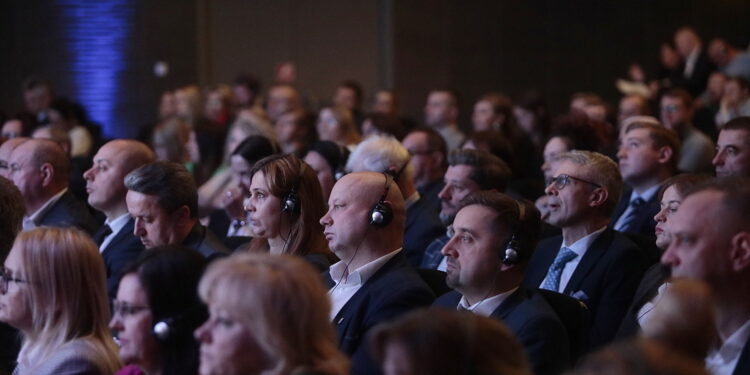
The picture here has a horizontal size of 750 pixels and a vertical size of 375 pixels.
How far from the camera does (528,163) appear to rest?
6.86 metres

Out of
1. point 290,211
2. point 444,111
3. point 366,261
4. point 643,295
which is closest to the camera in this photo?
point 643,295

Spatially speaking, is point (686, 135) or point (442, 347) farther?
point (686, 135)

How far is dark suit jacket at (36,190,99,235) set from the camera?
470 cm

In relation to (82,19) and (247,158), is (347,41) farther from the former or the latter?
(247,158)

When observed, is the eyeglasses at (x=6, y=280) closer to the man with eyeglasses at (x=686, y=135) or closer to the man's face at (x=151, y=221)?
the man's face at (x=151, y=221)

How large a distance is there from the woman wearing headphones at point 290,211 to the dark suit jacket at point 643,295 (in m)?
1.12

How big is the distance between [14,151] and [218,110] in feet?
15.2

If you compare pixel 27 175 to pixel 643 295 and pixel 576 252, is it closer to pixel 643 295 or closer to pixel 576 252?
pixel 576 252

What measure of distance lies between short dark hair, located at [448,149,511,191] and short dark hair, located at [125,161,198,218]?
1.28 meters

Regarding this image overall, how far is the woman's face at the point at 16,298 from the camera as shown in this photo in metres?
2.79

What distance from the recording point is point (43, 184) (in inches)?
189

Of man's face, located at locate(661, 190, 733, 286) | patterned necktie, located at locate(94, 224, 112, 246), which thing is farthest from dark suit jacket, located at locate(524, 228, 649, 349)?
patterned necktie, located at locate(94, 224, 112, 246)

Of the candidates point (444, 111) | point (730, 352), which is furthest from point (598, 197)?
point (444, 111)

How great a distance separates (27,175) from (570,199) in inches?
97.4
